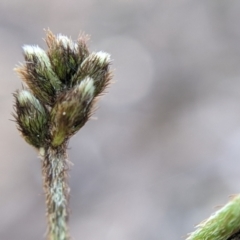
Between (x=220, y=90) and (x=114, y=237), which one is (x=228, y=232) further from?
(x=220, y=90)

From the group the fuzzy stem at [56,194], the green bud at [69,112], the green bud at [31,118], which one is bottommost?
the fuzzy stem at [56,194]

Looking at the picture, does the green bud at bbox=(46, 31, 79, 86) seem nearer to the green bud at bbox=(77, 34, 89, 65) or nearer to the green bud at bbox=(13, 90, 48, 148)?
the green bud at bbox=(77, 34, 89, 65)

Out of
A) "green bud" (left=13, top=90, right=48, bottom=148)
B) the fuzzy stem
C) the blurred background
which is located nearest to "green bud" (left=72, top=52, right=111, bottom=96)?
"green bud" (left=13, top=90, right=48, bottom=148)

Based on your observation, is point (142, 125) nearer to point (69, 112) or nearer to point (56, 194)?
point (69, 112)

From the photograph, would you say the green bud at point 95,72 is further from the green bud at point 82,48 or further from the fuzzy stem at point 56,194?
the fuzzy stem at point 56,194

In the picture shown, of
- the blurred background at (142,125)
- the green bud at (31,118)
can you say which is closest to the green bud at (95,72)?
the green bud at (31,118)

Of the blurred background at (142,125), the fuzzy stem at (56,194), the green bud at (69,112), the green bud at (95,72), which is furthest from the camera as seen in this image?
the blurred background at (142,125)

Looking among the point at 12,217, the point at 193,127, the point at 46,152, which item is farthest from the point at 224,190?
the point at 46,152
